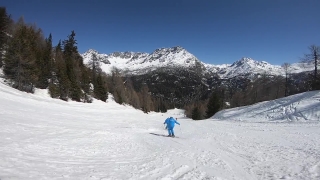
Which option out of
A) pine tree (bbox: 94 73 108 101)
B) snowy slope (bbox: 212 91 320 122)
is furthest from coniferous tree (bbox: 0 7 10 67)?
snowy slope (bbox: 212 91 320 122)

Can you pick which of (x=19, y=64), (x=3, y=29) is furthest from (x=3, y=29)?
(x=19, y=64)

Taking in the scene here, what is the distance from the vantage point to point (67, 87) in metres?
51.0

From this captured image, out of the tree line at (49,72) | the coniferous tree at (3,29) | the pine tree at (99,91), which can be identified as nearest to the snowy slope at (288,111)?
the tree line at (49,72)

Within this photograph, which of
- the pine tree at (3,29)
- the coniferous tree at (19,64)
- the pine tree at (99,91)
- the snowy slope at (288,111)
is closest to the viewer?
the snowy slope at (288,111)

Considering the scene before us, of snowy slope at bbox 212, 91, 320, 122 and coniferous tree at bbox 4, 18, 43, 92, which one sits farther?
coniferous tree at bbox 4, 18, 43, 92

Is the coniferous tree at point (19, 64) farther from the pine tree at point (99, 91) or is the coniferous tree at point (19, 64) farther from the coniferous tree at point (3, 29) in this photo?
the pine tree at point (99, 91)

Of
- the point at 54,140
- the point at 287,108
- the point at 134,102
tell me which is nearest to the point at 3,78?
the point at 54,140

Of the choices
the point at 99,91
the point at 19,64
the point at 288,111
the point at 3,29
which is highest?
the point at 3,29

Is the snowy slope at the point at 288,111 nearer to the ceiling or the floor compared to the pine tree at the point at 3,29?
nearer to the floor

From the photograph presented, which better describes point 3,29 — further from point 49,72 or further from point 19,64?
point 19,64

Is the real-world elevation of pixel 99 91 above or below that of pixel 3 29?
below

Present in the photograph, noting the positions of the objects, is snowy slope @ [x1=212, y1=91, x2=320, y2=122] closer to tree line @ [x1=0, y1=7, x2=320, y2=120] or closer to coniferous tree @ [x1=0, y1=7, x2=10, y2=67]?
tree line @ [x1=0, y1=7, x2=320, y2=120]

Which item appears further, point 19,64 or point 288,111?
point 19,64

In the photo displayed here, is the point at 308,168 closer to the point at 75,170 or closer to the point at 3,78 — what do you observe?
the point at 75,170
